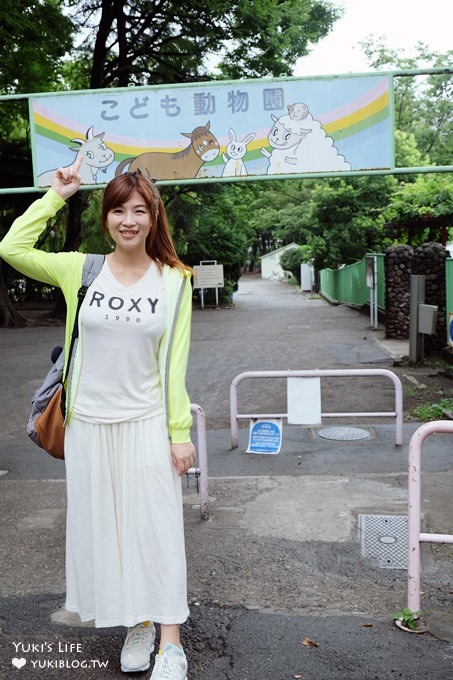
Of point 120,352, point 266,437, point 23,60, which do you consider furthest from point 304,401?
point 23,60

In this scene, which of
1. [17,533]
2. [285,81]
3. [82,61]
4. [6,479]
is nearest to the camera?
[17,533]

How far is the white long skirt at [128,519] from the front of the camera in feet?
9.18

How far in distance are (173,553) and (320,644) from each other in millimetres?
896

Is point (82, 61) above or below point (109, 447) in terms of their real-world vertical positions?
above

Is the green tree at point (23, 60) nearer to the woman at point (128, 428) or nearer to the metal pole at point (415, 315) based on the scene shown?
the metal pole at point (415, 315)

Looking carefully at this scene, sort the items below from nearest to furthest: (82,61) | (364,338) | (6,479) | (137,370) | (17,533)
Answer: (137,370) < (17,533) < (6,479) < (364,338) < (82,61)

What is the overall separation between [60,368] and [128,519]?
682 mm

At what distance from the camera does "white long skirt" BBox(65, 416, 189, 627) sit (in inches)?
110

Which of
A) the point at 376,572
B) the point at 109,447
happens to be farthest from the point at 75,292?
the point at 376,572

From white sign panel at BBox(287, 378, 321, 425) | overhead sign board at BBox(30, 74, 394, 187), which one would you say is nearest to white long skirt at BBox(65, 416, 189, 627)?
white sign panel at BBox(287, 378, 321, 425)

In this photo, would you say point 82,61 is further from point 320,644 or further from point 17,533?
point 320,644

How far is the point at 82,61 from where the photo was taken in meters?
22.5

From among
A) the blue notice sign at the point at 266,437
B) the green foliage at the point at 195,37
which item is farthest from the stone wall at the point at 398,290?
the blue notice sign at the point at 266,437

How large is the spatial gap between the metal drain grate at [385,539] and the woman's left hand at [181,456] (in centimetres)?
183
